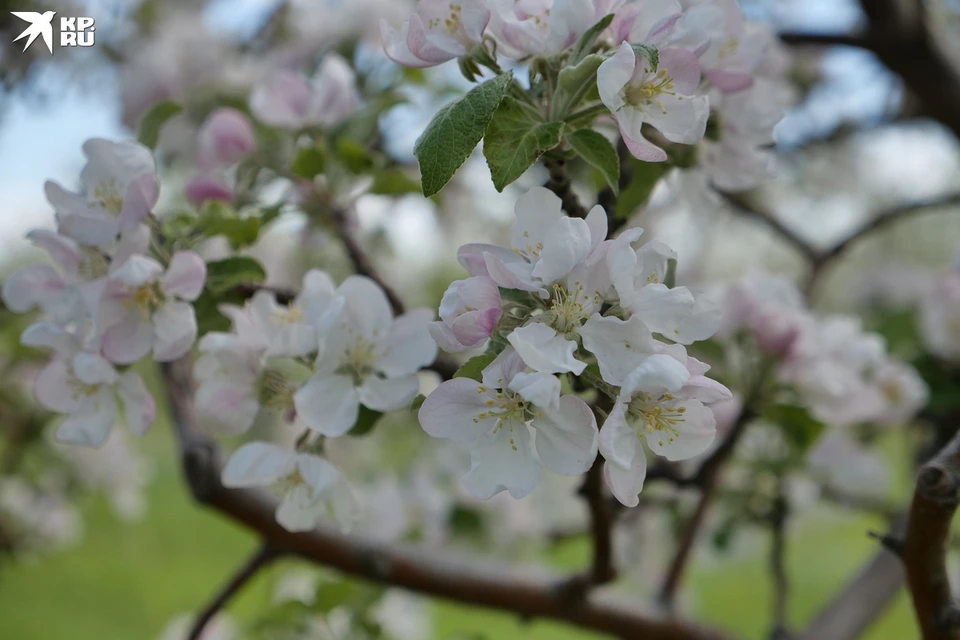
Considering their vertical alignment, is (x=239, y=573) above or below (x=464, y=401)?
below

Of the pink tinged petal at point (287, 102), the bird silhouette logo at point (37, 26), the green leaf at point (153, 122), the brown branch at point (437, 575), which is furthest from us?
the bird silhouette logo at point (37, 26)

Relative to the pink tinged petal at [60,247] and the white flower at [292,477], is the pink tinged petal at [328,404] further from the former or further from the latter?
the pink tinged petal at [60,247]

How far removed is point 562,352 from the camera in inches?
15.0

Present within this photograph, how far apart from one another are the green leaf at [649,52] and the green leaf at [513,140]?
0.05 metres

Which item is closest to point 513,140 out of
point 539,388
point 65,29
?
point 539,388

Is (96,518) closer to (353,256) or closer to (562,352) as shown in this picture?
(353,256)

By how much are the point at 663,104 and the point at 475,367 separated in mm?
184

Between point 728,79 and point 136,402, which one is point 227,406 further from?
point 728,79

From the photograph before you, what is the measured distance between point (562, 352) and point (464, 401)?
75 mm

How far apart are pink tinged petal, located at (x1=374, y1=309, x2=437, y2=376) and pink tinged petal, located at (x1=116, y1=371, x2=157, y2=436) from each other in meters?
0.16

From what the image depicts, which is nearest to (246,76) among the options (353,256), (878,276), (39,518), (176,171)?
(176,171)

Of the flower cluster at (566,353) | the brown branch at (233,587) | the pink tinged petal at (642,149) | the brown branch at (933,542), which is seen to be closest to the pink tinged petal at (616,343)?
the flower cluster at (566,353)

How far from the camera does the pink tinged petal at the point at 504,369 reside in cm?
40

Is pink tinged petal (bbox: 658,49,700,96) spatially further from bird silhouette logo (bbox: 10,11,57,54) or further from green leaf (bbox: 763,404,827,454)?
bird silhouette logo (bbox: 10,11,57,54)
